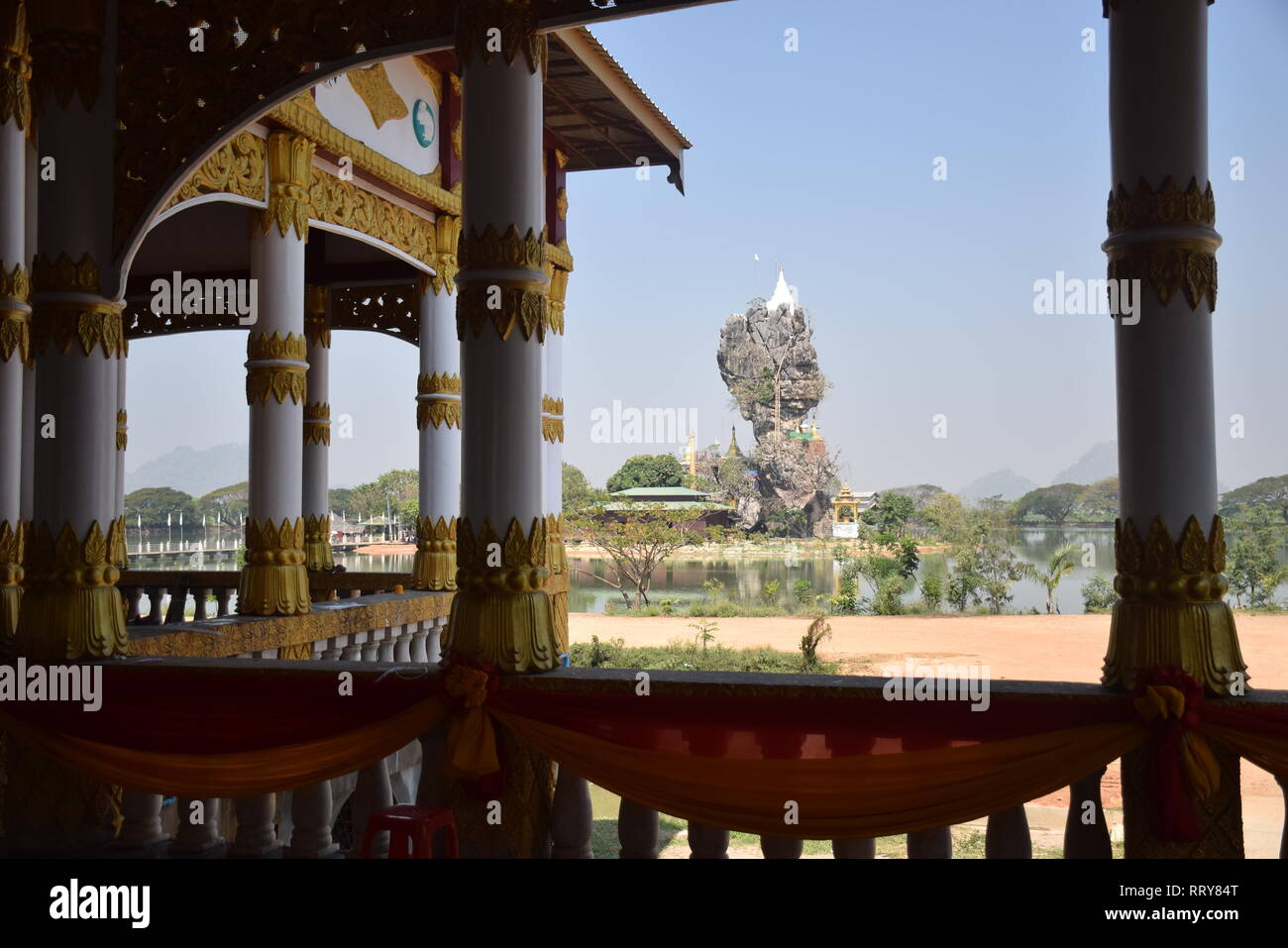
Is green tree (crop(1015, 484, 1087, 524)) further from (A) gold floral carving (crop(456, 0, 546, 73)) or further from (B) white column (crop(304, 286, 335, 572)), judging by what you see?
(A) gold floral carving (crop(456, 0, 546, 73))

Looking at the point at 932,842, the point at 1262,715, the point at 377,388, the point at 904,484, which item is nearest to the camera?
the point at 1262,715

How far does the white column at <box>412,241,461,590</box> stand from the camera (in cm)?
952

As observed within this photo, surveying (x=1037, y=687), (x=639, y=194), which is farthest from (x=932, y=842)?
(x=639, y=194)

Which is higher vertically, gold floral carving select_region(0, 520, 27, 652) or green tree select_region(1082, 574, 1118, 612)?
gold floral carving select_region(0, 520, 27, 652)

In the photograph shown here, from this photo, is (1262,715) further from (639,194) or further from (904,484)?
(639,194)

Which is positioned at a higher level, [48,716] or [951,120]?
[951,120]

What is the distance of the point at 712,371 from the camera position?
58.9m

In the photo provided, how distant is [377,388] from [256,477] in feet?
144

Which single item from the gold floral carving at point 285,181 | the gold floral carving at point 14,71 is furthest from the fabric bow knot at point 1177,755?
the gold floral carving at point 285,181

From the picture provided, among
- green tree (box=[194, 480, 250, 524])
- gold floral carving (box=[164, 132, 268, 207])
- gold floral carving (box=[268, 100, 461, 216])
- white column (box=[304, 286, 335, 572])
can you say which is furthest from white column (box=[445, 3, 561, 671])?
green tree (box=[194, 480, 250, 524])

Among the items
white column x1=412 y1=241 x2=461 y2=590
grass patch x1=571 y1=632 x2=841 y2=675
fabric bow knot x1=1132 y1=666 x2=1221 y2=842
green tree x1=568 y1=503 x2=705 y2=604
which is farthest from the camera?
green tree x1=568 y1=503 x2=705 y2=604

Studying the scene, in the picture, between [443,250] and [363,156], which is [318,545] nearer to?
Result: [443,250]

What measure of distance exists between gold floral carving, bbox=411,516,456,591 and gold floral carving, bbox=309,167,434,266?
2.49 meters
